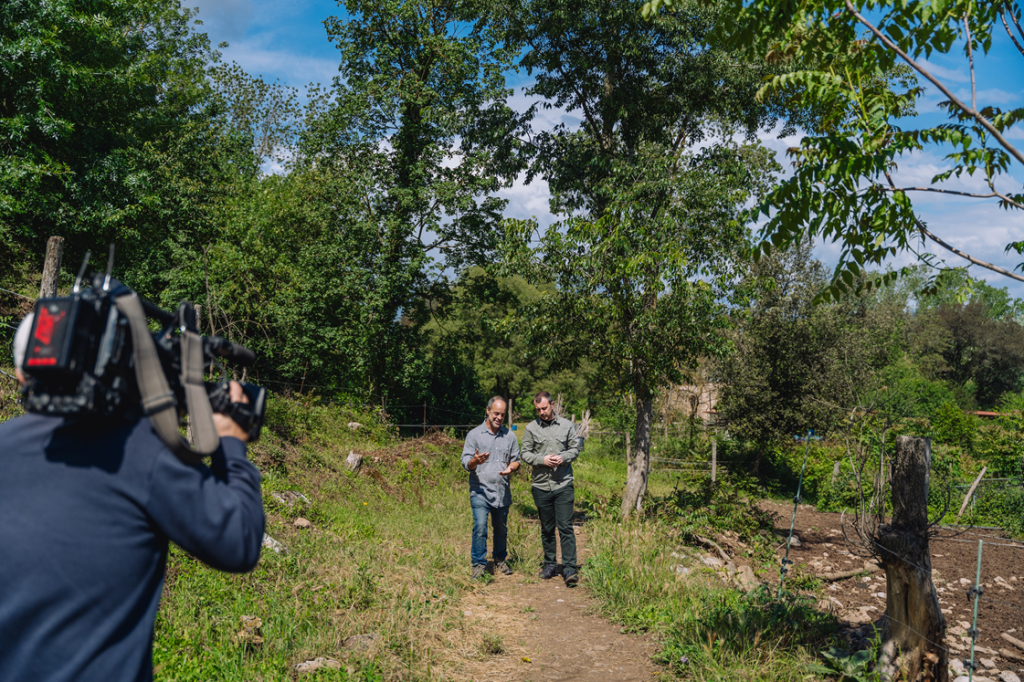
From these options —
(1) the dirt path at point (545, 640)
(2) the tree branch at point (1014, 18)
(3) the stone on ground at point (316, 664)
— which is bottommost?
(1) the dirt path at point (545, 640)

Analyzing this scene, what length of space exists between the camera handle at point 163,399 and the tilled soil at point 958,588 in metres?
4.11

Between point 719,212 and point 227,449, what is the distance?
410 inches

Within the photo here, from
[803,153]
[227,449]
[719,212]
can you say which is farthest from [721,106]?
[227,449]

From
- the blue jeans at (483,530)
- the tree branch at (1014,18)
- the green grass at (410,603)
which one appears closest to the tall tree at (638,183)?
the green grass at (410,603)

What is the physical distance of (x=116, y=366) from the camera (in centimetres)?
152

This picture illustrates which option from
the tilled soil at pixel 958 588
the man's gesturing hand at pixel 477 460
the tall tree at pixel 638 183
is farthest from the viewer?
the tall tree at pixel 638 183

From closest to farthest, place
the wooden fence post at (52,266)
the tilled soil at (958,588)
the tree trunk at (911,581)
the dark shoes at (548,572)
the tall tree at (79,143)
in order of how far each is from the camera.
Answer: the tree trunk at (911,581)
the tilled soil at (958,588)
the wooden fence post at (52,266)
the dark shoes at (548,572)
the tall tree at (79,143)

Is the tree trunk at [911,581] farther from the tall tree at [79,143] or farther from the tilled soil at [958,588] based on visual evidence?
the tall tree at [79,143]

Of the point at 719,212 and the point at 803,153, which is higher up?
the point at 719,212

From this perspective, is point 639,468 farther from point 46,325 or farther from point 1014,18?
point 46,325

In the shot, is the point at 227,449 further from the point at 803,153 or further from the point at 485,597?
the point at 485,597

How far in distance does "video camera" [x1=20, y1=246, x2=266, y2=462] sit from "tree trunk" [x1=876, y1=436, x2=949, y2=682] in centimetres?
452

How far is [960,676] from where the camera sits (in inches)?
210

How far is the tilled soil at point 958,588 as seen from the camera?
6.34m
